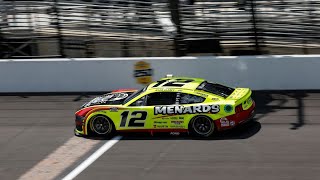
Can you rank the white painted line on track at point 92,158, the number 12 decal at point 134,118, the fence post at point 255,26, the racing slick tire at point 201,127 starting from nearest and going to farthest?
the white painted line on track at point 92,158 → the racing slick tire at point 201,127 → the number 12 decal at point 134,118 → the fence post at point 255,26

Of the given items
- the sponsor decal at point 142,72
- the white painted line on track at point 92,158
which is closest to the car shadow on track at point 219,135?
the white painted line on track at point 92,158

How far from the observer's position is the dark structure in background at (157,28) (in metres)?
18.1

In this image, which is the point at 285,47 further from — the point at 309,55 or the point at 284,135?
the point at 284,135

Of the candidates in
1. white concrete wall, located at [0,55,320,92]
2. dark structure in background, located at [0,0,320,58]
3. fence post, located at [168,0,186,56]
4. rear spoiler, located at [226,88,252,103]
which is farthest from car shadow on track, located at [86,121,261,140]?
fence post, located at [168,0,186,56]

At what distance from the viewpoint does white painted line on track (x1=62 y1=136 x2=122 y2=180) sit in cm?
1134

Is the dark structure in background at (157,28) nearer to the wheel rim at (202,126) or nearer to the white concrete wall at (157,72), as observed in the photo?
the white concrete wall at (157,72)

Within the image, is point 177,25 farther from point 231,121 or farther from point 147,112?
point 231,121

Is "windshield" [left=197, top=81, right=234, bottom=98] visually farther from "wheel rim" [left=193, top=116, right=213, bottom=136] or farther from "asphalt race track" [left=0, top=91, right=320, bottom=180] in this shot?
"asphalt race track" [left=0, top=91, right=320, bottom=180]

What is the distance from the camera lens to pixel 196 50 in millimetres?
18484

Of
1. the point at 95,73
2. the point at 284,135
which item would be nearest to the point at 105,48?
the point at 95,73

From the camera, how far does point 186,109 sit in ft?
42.9

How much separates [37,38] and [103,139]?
7.22m

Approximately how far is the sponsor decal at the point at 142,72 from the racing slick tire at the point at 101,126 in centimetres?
380

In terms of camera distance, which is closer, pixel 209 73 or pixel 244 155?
pixel 244 155
